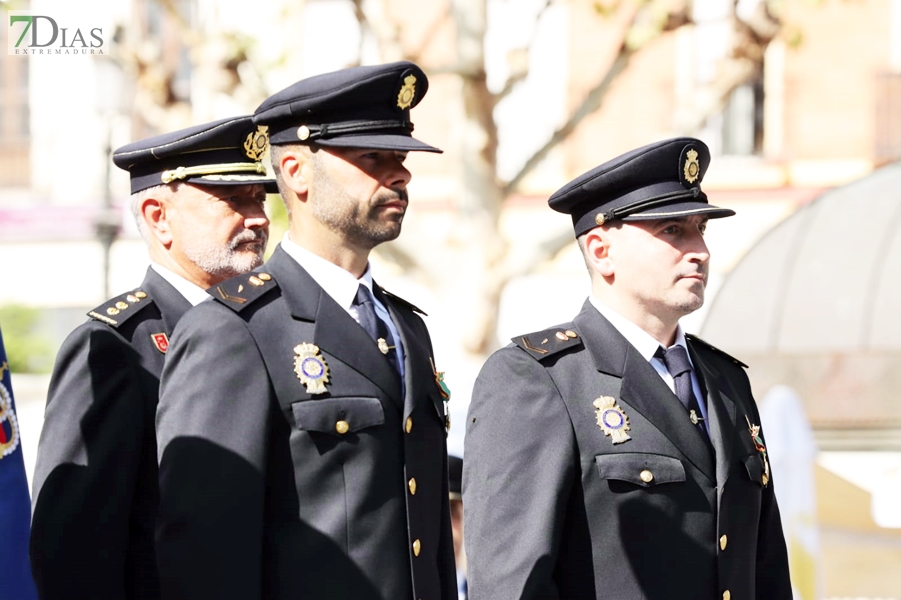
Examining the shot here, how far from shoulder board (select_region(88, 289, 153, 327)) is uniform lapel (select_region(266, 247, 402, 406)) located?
0.54 m

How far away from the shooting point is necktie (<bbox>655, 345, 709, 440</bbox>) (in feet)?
11.1

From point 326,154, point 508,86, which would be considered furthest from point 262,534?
point 508,86

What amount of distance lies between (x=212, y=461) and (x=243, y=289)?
16.4 inches

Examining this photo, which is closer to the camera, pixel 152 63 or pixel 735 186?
pixel 152 63

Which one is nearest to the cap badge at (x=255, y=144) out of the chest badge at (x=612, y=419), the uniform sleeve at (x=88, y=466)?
the uniform sleeve at (x=88, y=466)

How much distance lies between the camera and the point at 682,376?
11.2 ft

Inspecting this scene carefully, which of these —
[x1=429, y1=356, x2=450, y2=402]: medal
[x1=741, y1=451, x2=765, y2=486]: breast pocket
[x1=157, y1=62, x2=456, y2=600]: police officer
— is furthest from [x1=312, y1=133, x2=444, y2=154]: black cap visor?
[x1=741, y1=451, x2=765, y2=486]: breast pocket

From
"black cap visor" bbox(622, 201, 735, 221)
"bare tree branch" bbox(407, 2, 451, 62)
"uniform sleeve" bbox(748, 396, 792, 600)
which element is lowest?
Answer: "uniform sleeve" bbox(748, 396, 792, 600)

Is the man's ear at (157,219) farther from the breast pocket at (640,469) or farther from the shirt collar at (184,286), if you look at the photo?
the breast pocket at (640,469)

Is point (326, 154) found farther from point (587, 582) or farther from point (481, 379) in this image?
point (587, 582)

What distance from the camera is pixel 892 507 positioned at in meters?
7.59

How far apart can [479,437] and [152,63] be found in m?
7.52

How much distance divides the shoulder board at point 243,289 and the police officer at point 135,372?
16.9 inches

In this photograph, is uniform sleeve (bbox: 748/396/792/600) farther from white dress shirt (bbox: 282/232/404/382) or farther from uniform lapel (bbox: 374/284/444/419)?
white dress shirt (bbox: 282/232/404/382)
